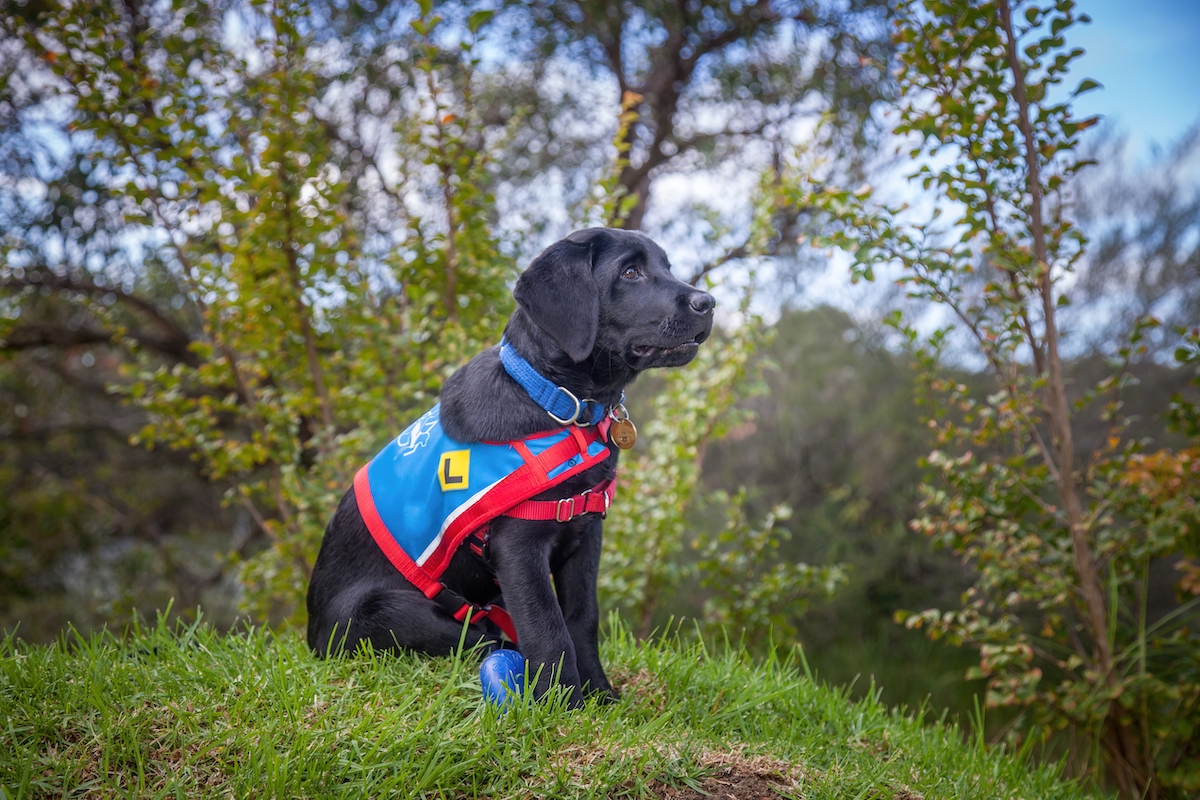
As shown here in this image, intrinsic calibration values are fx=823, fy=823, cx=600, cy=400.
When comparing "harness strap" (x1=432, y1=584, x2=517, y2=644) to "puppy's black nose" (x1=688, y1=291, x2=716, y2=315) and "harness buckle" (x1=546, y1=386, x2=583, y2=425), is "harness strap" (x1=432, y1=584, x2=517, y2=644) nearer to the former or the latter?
"harness buckle" (x1=546, y1=386, x2=583, y2=425)

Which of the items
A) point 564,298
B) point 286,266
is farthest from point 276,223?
point 564,298

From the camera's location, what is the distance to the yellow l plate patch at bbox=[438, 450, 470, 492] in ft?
8.16

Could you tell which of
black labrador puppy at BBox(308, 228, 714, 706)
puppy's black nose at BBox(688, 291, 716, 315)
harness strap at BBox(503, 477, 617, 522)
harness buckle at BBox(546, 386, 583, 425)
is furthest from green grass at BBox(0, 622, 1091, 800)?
puppy's black nose at BBox(688, 291, 716, 315)

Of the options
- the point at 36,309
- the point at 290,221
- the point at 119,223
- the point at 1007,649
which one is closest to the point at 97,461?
the point at 36,309

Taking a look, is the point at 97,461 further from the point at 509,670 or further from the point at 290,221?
the point at 509,670

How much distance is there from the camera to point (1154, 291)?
311 inches

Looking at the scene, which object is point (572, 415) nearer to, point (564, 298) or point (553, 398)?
point (553, 398)

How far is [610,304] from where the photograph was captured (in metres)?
2.67

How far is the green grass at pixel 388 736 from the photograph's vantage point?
2.02 m

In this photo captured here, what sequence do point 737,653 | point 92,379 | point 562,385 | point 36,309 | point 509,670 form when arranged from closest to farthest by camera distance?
point 509,670, point 562,385, point 737,653, point 36,309, point 92,379

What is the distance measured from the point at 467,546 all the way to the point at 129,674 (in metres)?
1.05

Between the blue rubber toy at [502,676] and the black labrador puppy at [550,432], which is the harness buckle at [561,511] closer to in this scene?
the black labrador puppy at [550,432]

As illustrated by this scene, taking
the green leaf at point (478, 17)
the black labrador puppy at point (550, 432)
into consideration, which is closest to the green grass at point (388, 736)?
the black labrador puppy at point (550, 432)

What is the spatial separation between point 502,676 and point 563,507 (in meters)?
0.51
